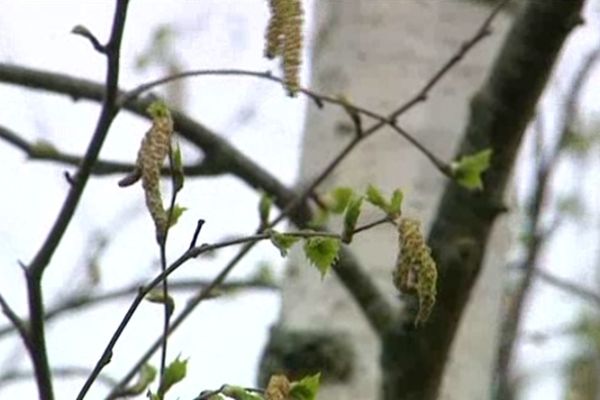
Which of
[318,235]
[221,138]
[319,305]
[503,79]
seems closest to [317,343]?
[319,305]

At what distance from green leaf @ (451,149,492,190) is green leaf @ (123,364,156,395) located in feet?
1.07

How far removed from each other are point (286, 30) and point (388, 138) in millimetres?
943

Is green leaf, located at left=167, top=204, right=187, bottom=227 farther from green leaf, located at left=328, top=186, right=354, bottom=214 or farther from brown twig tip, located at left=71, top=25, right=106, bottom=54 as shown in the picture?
green leaf, located at left=328, top=186, right=354, bottom=214

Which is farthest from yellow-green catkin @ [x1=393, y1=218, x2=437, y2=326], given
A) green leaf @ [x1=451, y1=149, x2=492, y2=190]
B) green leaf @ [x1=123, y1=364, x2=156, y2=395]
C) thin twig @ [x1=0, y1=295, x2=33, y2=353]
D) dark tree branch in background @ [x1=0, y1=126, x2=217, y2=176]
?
dark tree branch in background @ [x1=0, y1=126, x2=217, y2=176]

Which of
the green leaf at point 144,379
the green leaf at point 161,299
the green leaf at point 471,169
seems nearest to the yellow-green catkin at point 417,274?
the green leaf at point 161,299

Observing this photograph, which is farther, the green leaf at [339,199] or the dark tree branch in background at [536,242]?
the dark tree branch in background at [536,242]

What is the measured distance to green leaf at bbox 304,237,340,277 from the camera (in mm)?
976

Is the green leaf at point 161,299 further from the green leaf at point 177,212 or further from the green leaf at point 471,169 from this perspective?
the green leaf at point 471,169

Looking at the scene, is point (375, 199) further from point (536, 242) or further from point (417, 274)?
point (536, 242)

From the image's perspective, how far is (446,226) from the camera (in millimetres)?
1584

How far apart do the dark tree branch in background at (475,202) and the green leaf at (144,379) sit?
12.1 inches

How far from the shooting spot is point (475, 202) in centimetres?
159

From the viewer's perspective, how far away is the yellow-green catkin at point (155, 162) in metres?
0.87

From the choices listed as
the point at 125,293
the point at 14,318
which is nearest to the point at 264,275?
the point at 125,293
